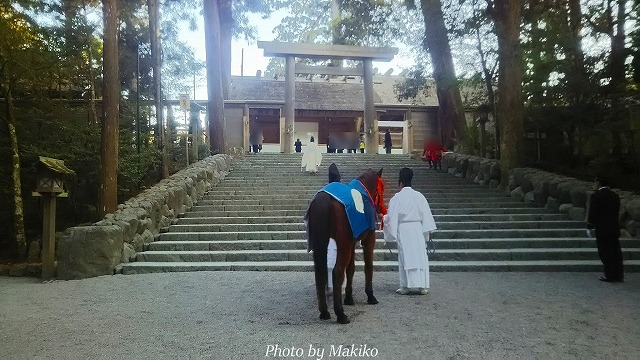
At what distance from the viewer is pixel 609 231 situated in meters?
6.94

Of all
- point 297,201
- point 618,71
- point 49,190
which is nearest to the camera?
point 49,190

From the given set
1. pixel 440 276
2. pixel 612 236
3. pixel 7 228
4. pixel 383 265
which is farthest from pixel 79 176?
pixel 612 236

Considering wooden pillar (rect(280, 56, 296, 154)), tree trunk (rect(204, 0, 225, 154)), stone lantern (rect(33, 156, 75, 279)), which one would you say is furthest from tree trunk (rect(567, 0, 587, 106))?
stone lantern (rect(33, 156, 75, 279))

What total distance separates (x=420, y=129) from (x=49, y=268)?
63.8 feet

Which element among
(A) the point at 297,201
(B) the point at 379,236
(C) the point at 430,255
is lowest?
(C) the point at 430,255

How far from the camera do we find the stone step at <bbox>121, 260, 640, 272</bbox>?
784 cm

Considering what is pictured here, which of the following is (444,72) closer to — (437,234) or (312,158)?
(312,158)

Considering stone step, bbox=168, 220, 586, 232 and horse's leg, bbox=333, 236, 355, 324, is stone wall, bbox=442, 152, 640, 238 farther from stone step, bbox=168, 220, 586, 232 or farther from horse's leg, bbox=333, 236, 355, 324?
horse's leg, bbox=333, 236, 355, 324

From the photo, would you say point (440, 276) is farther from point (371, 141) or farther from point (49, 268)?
point (371, 141)

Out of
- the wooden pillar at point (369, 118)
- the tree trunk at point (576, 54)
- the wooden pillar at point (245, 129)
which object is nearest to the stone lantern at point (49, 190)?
the tree trunk at point (576, 54)

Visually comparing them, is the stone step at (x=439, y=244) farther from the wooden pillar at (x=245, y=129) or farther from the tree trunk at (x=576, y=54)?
the wooden pillar at (x=245, y=129)

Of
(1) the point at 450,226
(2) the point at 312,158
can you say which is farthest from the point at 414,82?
(1) the point at 450,226

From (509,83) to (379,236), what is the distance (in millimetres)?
6371

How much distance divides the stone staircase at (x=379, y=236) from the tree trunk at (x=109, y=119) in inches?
53.0
